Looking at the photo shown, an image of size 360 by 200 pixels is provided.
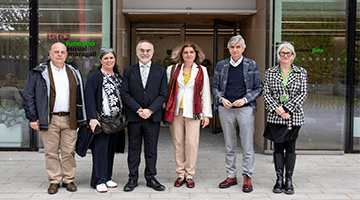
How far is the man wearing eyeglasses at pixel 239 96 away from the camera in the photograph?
4.39 metres

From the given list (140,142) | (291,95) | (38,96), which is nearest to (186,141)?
(140,142)

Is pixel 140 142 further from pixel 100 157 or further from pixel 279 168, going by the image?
pixel 279 168

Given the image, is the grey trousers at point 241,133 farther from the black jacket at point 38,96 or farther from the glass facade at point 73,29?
the glass facade at point 73,29

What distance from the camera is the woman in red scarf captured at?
14.5 ft

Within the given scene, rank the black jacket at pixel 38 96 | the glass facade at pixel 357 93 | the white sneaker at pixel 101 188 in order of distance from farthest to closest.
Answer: the glass facade at pixel 357 93
the white sneaker at pixel 101 188
the black jacket at pixel 38 96

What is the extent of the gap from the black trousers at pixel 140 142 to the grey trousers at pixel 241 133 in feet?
2.89

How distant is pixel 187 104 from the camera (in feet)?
14.5

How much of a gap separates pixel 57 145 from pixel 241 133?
7.36 feet

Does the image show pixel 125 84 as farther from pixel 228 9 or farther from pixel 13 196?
pixel 228 9

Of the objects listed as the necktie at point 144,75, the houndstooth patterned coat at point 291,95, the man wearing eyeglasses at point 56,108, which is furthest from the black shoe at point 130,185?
Answer: the houndstooth patterned coat at point 291,95

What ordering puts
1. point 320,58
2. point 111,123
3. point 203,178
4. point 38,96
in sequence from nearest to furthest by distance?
1. point 38,96
2. point 111,123
3. point 203,178
4. point 320,58

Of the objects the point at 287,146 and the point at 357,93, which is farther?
the point at 357,93

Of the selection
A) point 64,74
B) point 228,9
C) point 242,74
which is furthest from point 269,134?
point 228,9

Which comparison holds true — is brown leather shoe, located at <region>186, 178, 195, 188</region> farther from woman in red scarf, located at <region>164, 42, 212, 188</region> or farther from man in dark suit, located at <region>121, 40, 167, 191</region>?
man in dark suit, located at <region>121, 40, 167, 191</region>
